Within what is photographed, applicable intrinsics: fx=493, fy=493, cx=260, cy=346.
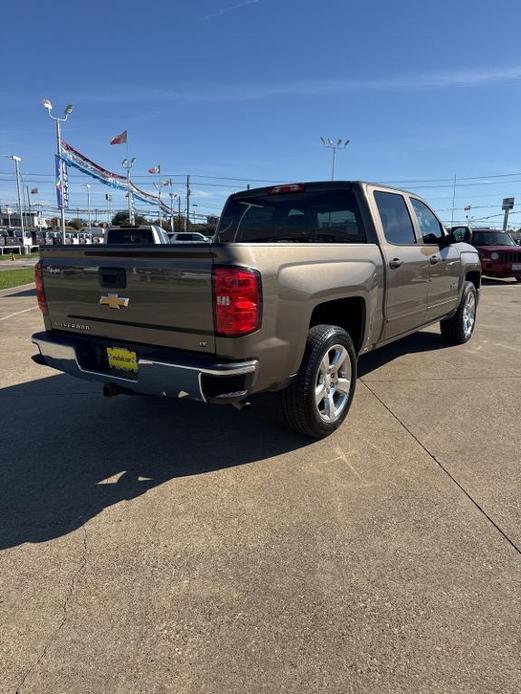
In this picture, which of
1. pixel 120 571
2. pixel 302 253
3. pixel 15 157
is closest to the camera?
pixel 120 571

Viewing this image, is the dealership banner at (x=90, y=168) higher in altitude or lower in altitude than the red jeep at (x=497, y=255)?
higher

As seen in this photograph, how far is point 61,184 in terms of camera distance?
27.1m

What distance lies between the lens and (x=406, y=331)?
5125mm

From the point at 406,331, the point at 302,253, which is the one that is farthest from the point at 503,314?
the point at 302,253

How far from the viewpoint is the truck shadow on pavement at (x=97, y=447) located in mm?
2895

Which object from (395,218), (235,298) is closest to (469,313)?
(395,218)

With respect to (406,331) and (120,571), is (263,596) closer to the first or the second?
(120,571)

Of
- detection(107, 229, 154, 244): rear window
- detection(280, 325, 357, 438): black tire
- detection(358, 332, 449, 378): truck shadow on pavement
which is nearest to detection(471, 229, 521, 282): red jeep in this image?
detection(358, 332, 449, 378): truck shadow on pavement

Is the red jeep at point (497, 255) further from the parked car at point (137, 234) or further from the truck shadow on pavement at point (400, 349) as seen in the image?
the parked car at point (137, 234)

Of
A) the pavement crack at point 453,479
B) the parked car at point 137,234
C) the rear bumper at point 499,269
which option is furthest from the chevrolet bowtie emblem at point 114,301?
the rear bumper at point 499,269

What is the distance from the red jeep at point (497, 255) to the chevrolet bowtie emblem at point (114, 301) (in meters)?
14.8

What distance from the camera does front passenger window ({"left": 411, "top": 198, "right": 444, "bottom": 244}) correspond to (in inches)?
212

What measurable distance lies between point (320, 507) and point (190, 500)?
781 mm

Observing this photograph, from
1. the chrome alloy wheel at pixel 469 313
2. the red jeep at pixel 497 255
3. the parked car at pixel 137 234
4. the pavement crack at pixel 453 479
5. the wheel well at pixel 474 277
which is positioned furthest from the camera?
the red jeep at pixel 497 255
